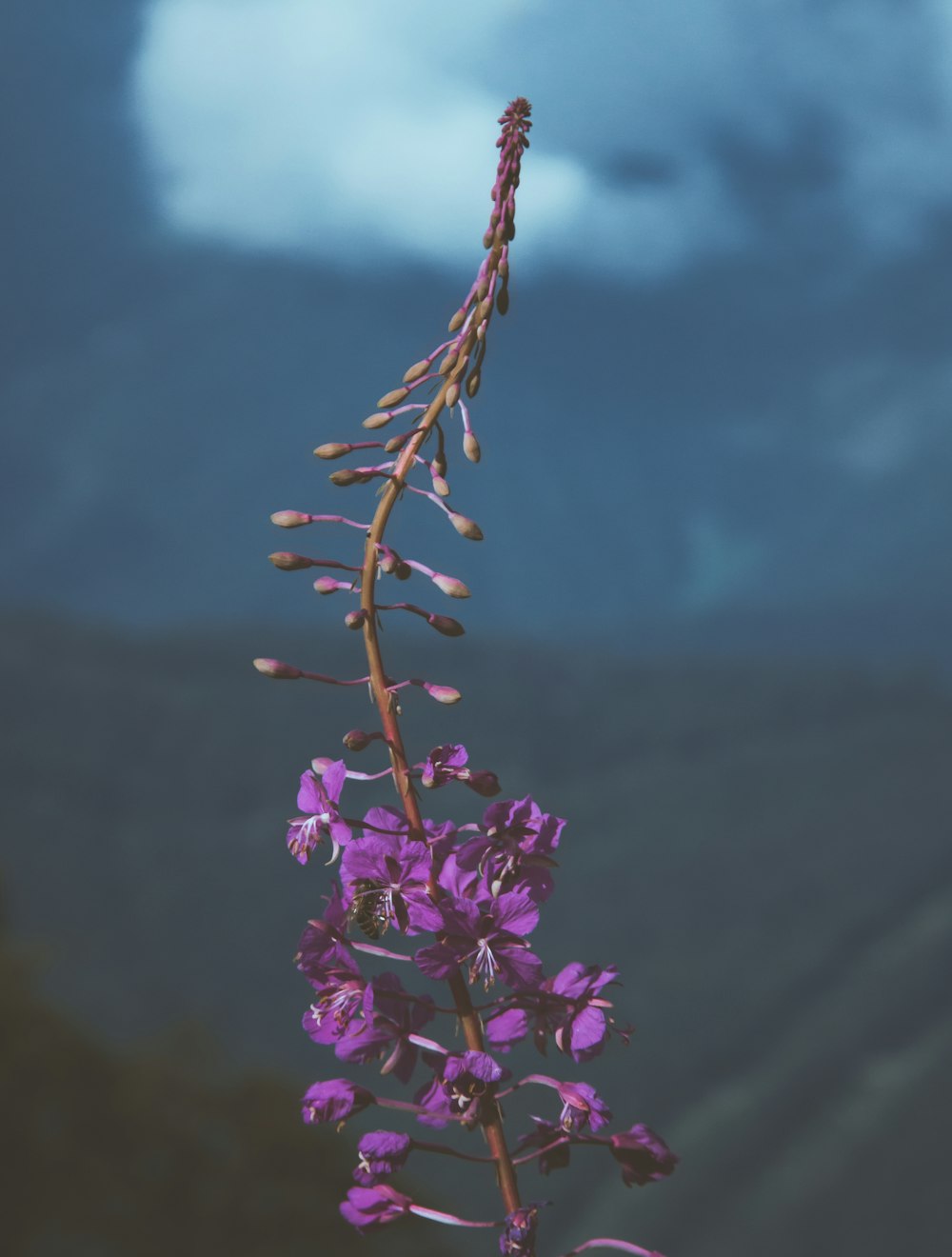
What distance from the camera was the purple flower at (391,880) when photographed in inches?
28.1

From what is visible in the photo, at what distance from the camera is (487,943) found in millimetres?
724

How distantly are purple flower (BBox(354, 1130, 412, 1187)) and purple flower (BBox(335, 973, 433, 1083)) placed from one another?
0.03 metres

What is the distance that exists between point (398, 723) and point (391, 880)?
0.08 meters

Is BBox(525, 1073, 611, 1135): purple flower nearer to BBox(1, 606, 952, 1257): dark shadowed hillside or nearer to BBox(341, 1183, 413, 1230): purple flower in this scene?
BBox(341, 1183, 413, 1230): purple flower

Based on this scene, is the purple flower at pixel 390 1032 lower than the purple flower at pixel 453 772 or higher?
lower

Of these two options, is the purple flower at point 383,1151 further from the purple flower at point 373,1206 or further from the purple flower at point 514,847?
the purple flower at point 514,847

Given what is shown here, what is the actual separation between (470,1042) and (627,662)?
31.0 ft

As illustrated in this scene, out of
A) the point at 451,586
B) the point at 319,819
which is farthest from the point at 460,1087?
the point at 451,586

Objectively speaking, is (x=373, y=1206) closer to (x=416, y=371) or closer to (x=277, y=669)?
(x=277, y=669)

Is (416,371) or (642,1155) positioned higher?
(416,371)

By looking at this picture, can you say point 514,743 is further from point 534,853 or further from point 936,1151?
point 534,853

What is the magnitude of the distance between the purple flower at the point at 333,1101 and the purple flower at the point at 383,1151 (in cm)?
2

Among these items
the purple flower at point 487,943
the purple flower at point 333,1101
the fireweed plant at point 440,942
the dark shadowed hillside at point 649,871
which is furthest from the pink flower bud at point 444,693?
the dark shadowed hillside at point 649,871

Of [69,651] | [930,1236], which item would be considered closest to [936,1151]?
[930,1236]
